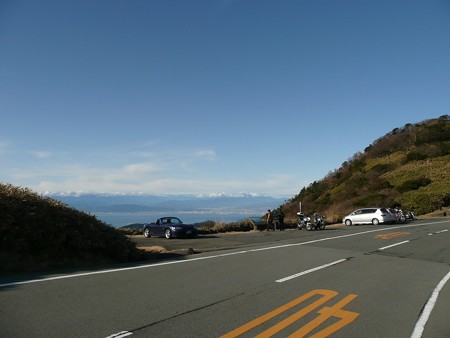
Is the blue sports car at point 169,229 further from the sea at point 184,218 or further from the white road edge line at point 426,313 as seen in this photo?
the white road edge line at point 426,313

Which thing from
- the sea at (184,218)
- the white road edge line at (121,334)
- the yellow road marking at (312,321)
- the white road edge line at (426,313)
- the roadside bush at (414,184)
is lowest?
the white road edge line at (426,313)

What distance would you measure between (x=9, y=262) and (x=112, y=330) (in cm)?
549

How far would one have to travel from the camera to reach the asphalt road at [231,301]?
19.2ft

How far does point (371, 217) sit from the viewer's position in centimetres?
3781

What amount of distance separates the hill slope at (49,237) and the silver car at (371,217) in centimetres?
2958

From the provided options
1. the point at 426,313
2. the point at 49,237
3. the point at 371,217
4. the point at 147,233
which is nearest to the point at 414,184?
the point at 371,217

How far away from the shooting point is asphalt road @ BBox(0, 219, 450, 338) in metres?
5.86

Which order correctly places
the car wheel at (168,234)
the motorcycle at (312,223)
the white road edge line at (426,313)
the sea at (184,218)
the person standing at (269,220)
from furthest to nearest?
1. the sea at (184,218)
2. the motorcycle at (312,223)
3. the person standing at (269,220)
4. the car wheel at (168,234)
5. the white road edge line at (426,313)

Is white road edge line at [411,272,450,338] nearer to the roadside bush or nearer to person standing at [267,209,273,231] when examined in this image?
person standing at [267,209,273,231]

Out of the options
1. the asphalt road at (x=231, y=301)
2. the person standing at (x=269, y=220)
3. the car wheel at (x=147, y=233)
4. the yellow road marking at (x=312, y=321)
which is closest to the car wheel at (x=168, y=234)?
the car wheel at (x=147, y=233)

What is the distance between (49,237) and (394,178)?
61280mm

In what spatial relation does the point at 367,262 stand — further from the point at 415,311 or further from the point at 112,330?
the point at 112,330

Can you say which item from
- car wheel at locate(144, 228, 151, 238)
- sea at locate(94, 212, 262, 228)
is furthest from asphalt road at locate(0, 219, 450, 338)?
car wheel at locate(144, 228, 151, 238)

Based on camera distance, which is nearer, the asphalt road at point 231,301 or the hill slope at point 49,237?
the asphalt road at point 231,301
